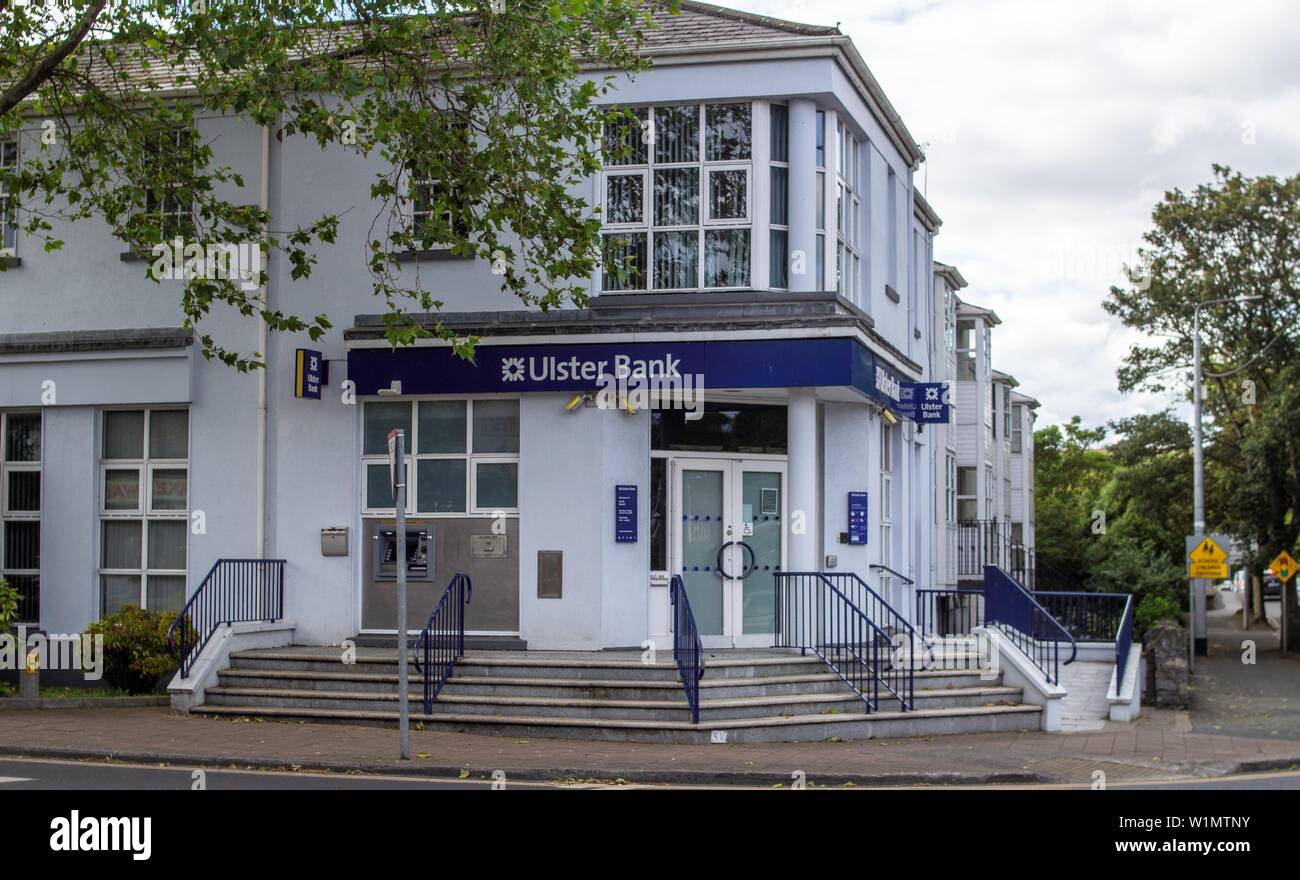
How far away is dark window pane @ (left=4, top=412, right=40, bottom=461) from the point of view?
19219mm

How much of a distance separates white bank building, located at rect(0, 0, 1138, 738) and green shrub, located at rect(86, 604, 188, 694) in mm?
811

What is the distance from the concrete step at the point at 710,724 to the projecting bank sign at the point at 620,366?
3.77 m

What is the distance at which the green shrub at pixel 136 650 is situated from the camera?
17.2 m

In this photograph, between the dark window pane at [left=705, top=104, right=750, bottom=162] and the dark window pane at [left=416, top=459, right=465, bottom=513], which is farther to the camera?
the dark window pane at [left=416, top=459, right=465, bottom=513]

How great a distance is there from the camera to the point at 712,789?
1205 cm

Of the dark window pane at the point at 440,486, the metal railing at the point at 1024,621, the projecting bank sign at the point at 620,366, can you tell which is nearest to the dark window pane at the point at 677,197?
the projecting bank sign at the point at 620,366

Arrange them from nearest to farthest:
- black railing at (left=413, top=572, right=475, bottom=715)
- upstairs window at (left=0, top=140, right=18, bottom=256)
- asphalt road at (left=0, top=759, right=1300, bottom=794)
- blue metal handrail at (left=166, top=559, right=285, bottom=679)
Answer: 1. asphalt road at (left=0, top=759, right=1300, bottom=794)
2. black railing at (left=413, top=572, right=475, bottom=715)
3. blue metal handrail at (left=166, top=559, right=285, bottom=679)
4. upstairs window at (left=0, top=140, right=18, bottom=256)

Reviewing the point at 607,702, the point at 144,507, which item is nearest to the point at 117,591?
the point at 144,507

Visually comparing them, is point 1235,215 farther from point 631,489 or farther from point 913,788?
point 913,788

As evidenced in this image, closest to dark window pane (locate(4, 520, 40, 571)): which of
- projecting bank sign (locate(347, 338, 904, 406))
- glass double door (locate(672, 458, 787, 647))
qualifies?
projecting bank sign (locate(347, 338, 904, 406))

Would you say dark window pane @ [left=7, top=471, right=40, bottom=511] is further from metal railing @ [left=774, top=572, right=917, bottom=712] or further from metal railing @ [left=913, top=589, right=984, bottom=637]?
metal railing @ [left=913, top=589, right=984, bottom=637]

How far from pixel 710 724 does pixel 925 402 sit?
23.8 ft

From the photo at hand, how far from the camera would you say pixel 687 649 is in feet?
48.4
